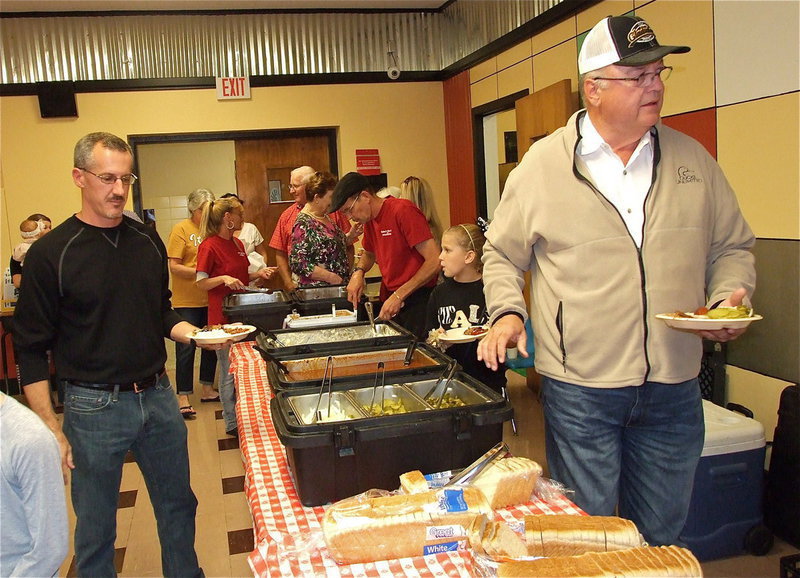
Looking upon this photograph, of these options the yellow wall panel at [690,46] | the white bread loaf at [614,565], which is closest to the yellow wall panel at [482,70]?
the yellow wall panel at [690,46]

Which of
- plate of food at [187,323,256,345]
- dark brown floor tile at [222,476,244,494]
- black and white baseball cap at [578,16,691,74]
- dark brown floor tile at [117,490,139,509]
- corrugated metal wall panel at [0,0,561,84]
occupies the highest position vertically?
corrugated metal wall panel at [0,0,561,84]

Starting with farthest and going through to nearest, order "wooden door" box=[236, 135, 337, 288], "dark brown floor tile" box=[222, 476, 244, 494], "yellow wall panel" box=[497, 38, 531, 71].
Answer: "wooden door" box=[236, 135, 337, 288]
"yellow wall panel" box=[497, 38, 531, 71]
"dark brown floor tile" box=[222, 476, 244, 494]

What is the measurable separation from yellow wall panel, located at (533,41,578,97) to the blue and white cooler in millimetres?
2471

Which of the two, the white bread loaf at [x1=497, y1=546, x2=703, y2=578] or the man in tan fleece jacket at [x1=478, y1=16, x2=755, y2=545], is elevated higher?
the man in tan fleece jacket at [x1=478, y1=16, x2=755, y2=545]

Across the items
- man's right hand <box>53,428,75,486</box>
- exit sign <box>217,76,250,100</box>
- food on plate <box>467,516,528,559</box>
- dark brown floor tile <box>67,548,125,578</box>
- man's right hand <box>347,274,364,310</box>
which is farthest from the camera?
exit sign <box>217,76,250,100</box>

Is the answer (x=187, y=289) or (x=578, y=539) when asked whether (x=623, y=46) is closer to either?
(x=578, y=539)

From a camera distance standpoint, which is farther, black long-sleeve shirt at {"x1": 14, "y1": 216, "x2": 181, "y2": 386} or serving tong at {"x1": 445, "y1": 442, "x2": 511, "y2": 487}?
black long-sleeve shirt at {"x1": 14, "y1": 216, "x2": 181, "y2": 386}

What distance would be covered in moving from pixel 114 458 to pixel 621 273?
151 cm

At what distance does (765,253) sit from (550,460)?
68.1 inches

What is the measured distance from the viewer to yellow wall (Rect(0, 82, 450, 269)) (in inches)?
241

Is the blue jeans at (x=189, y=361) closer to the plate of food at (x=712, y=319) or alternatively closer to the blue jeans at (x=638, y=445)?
the blue jeans at (x=638, y=445)

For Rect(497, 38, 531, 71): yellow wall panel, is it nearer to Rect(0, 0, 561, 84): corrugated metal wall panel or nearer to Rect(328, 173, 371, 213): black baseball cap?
Rect(0, 0, 561, 84): corrugated metal wall panel

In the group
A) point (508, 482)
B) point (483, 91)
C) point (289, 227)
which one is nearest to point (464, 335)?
point (508, 482)

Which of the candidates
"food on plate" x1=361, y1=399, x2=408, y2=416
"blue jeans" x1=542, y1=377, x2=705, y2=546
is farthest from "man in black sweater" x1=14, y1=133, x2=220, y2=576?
"blue jeans" x1=542, y1=377, x2=705, y2=546
